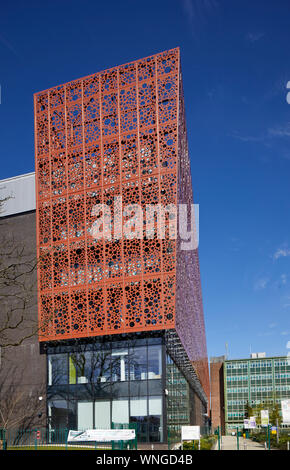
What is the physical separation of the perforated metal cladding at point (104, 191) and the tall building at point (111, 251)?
76 millimetres

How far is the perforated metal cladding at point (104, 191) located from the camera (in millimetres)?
35188

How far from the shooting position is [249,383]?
126 metres

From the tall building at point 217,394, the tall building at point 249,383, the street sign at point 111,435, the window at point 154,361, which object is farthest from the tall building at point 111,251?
the tall building at point 217,394

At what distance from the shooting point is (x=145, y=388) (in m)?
35.1

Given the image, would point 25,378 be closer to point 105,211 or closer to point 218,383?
A: point 105,211

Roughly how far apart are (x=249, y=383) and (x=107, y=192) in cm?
10028

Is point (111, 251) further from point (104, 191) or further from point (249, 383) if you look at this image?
point (249, 383)

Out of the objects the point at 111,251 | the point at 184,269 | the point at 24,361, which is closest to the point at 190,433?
the point at 111,251

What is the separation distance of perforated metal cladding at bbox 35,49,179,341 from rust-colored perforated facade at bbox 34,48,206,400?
70mm

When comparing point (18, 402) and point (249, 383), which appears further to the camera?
point (249, 383)

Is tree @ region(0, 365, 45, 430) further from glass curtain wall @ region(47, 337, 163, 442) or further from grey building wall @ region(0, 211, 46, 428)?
glass curtain wall @ region(47, 337, 163, 442)

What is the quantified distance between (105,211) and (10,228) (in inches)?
371
